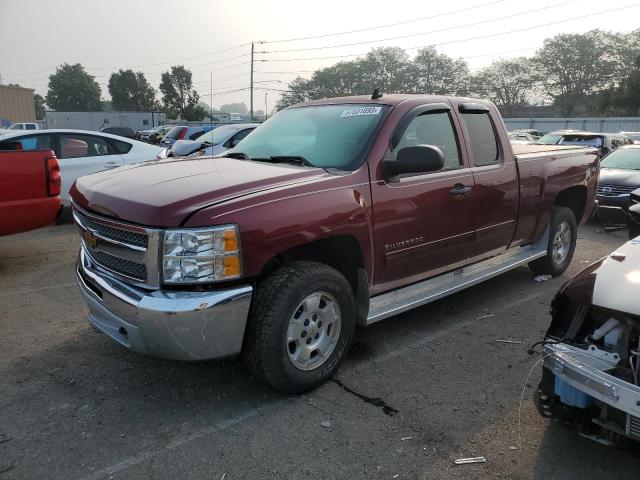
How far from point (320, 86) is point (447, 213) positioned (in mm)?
101590

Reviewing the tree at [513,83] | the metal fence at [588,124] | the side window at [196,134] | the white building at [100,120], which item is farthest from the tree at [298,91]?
the side window at [196,134]

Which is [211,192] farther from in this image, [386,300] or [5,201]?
[5,201]

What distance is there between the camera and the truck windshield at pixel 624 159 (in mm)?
10523

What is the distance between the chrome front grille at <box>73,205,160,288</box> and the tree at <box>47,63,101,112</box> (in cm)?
11529

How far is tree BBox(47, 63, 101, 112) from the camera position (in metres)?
108

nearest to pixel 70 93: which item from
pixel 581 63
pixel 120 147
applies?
pixel 581 63

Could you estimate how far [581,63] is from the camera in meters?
68.9

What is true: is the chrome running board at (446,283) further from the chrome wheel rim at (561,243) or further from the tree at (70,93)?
the tree at (70,93)

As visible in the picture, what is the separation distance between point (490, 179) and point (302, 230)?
7.15 ft

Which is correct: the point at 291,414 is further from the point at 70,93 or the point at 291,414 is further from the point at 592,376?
the point at 70,93

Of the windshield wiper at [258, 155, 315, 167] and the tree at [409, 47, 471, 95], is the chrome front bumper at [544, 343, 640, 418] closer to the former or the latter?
the windshield wiper at [258, 155, 315, 167]

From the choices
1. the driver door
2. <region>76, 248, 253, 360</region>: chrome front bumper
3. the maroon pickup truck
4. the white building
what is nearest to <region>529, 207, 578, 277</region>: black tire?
the maroon pickup truck

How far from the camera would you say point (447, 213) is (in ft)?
13.8

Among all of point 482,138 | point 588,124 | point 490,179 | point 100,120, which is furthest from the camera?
point 100,120
